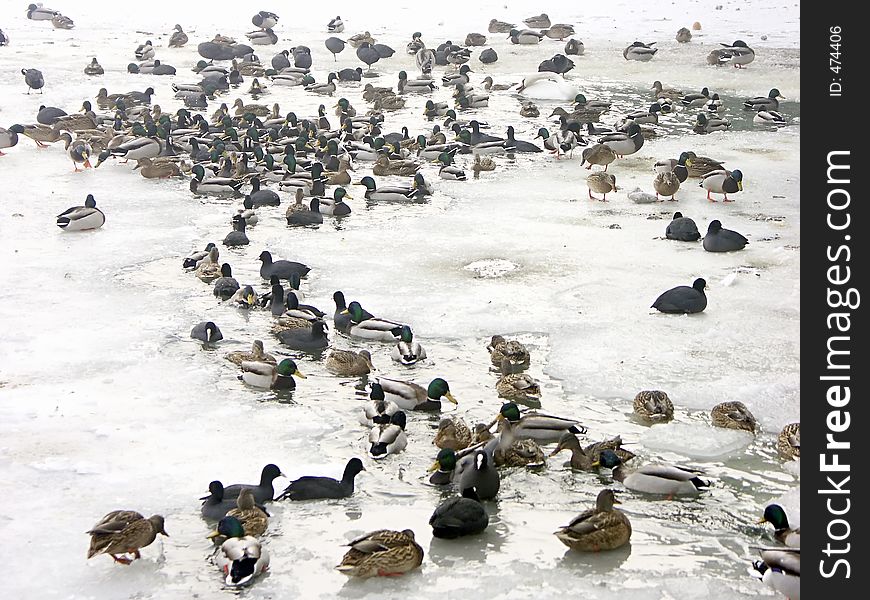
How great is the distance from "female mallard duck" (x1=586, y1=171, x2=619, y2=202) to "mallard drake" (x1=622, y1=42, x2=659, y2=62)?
39.2 feet

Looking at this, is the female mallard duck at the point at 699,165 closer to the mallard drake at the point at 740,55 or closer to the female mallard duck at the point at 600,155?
the female mallard duck at the point at 600,155

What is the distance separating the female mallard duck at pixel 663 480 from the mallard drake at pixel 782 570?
1.24 meters

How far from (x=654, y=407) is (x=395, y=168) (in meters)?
9.58

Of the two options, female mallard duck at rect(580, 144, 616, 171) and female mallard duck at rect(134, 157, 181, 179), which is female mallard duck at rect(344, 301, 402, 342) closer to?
female mallard duck at rect(580, 144, 616, 171)

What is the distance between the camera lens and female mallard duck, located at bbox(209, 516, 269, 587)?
21.6ft

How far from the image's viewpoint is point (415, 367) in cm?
1032

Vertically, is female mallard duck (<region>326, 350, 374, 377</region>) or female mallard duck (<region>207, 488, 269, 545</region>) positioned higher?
female mallard duck (<region>207, 488, 269, 545</region>)

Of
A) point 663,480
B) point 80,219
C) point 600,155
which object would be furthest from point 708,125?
point 663,480

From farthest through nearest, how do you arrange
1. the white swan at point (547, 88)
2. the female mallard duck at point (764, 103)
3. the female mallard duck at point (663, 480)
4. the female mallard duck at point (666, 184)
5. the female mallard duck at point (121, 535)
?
the white swan at point (547, 88) < the female mallard duck at point (764, 103) < the female mallard duck at point (666, 184) < the female mallard duck at point (663, 480) < the female mallard duck at point (121, 535)

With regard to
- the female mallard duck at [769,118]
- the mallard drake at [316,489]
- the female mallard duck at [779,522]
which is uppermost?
the mallard drake at [316,489]

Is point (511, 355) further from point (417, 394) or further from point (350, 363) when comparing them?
point (350, 363)

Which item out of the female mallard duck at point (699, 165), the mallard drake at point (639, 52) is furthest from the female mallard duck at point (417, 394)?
the mallard drake at point (639, 52)

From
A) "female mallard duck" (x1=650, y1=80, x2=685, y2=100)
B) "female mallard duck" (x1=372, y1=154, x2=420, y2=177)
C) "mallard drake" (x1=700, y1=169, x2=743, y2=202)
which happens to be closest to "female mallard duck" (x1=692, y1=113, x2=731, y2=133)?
"female mallard duck" (x1=650, y1=80, x2=685, y2=100)

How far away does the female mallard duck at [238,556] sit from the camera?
21.6 ft
